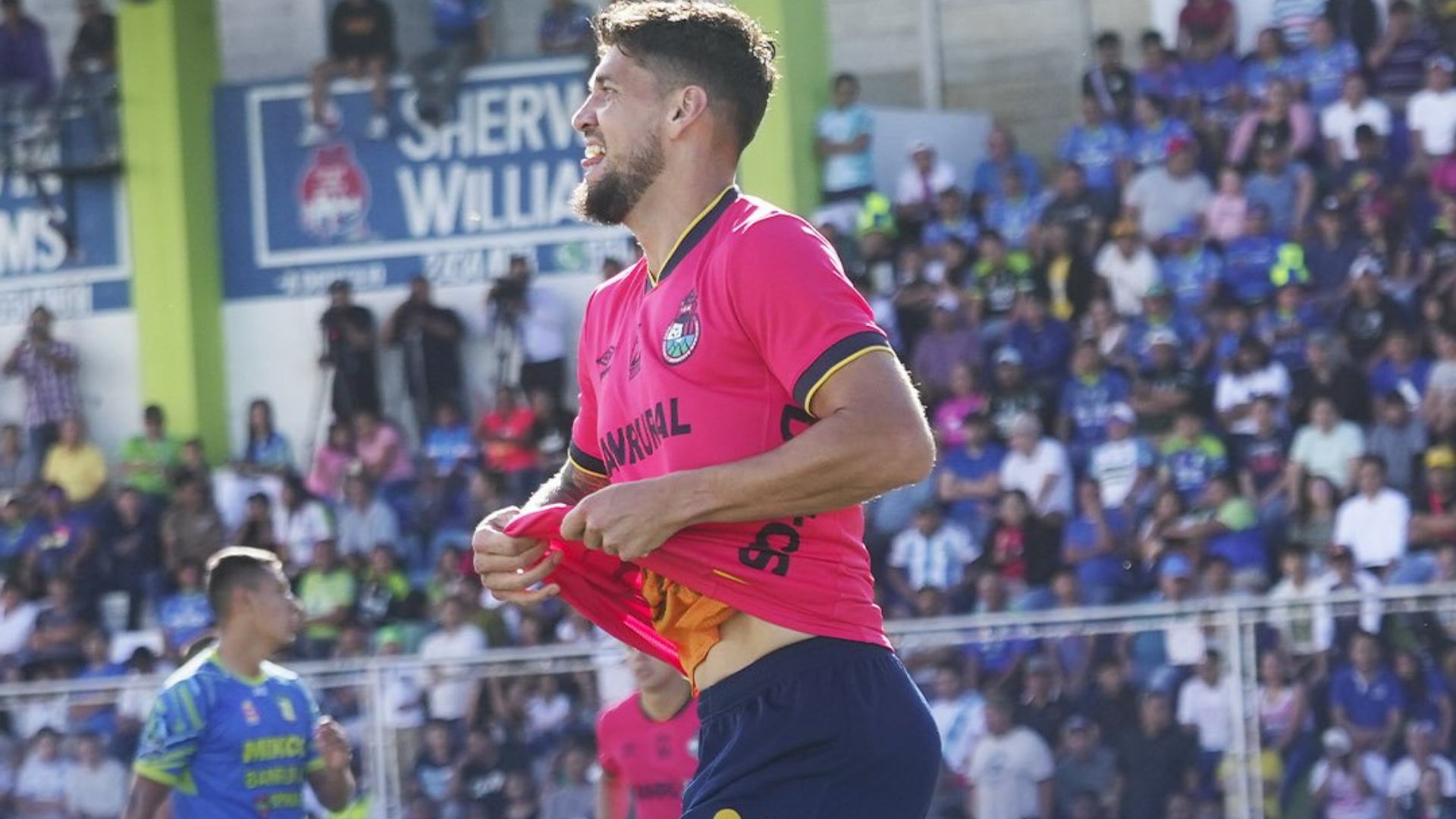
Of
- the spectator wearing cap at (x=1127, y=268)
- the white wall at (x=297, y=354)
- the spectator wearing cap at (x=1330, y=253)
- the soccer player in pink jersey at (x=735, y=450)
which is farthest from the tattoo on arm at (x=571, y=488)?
the white wall at (x=297, y=354)

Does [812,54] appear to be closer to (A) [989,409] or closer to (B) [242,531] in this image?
(A) [989,409]

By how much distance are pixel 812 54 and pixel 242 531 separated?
5170mm

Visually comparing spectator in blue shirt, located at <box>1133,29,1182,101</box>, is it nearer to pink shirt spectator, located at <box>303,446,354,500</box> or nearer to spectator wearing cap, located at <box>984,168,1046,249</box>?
spectator wearing cap, located at <box>984,168,1046,249</box>

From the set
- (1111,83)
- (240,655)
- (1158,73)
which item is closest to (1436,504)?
(1158,73)

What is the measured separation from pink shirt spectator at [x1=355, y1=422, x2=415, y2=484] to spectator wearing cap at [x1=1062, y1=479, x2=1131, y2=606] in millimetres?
5574

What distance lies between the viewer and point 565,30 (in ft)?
61.7

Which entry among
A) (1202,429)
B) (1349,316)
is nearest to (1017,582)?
(1202,429)

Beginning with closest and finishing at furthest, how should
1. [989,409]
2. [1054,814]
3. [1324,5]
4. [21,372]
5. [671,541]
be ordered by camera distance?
[671,541] → [1054,814] → [989,409] → [1324,5] → [21,372]

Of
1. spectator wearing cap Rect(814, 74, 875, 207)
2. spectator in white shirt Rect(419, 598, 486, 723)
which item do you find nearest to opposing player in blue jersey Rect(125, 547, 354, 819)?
spectator in white shirt Rect(419, 598, 486, 723)

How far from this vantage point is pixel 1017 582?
518 inches

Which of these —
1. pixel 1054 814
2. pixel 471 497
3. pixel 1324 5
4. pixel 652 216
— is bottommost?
pixel 1054 814

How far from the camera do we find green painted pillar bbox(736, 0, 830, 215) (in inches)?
666

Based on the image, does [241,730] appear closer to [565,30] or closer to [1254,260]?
[1254,260]

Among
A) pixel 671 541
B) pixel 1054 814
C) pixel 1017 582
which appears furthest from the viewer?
pixel 1017 582
